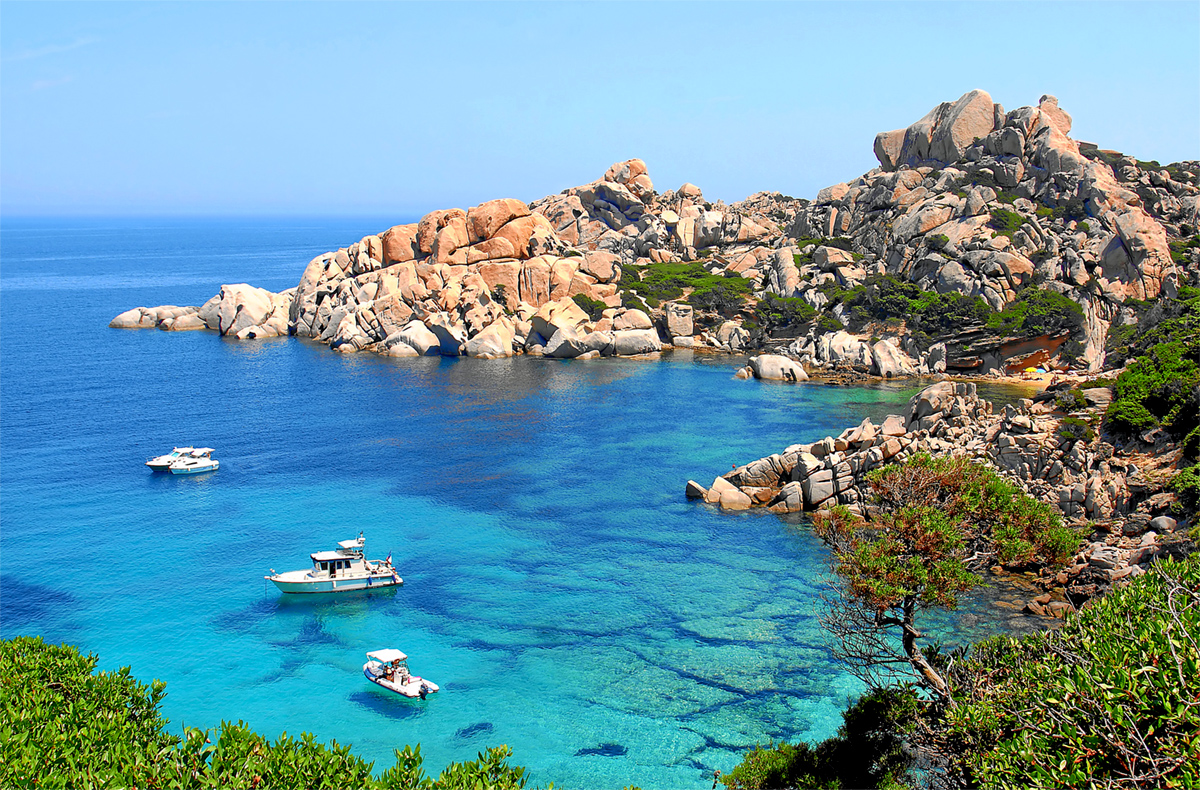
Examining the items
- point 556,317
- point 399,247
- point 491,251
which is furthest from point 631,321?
point 399,247

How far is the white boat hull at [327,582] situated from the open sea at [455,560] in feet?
2.19

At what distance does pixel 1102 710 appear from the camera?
46.0ft

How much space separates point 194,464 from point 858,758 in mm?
52101

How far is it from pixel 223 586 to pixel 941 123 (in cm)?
11371

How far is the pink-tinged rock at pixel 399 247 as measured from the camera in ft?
384

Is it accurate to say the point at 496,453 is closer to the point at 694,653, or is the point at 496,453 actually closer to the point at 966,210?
the point at 694,653

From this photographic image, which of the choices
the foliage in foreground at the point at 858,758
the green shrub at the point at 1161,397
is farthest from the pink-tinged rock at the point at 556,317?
the foliage in foreground at the point at 858,758

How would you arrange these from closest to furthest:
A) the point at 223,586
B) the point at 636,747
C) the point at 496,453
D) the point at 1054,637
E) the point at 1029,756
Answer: the point at 1029,756 < the point at 1054,637 < the point at 636,747 < the point at 223,586 < the point at 496,453

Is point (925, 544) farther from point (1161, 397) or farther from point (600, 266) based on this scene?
point (600, 266)

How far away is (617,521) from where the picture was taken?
5147 centimetres

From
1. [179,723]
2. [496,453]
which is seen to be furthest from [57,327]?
[179,723]

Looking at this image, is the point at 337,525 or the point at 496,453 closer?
the point at 337,525

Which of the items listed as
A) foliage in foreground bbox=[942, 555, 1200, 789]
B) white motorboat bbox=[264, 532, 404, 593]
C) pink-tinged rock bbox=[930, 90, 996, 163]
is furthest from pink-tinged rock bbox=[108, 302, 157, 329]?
foliage in foreground bbox=[942, 555, 1200, 789]

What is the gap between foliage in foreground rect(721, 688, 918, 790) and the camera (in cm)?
2220
